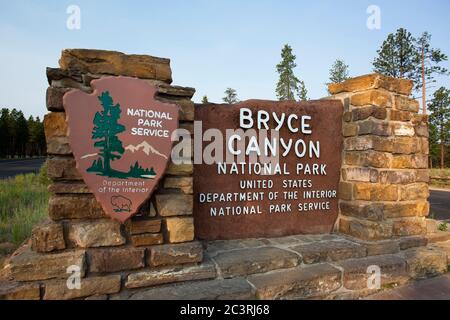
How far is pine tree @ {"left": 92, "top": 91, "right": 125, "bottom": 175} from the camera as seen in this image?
2068 millimetres

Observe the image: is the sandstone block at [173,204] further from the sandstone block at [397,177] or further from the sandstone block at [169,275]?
the sandstone block at [397,177]

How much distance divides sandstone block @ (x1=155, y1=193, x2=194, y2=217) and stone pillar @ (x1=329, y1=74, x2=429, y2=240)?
1839mm

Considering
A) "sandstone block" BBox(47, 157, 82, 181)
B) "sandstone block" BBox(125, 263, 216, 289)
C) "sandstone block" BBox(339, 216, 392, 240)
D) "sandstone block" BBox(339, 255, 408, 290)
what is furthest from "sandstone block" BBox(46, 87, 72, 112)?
"sandstone block" BBox(339, 216, 392, 240)

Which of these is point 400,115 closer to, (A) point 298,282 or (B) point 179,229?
(A) point 298,282

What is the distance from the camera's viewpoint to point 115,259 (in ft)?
6.86

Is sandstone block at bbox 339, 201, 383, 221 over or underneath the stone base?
over

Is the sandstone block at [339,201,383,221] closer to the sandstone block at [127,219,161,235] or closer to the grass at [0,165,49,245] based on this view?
the sandstone block at [127,219,161,235]

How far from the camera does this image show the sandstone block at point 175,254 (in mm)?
2182

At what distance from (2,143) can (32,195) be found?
43.0 metres

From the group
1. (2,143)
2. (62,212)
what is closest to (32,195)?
(62,212)

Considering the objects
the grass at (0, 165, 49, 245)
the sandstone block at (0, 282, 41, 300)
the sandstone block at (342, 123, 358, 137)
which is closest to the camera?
the sandstone block at (0, 282, 41, 300)

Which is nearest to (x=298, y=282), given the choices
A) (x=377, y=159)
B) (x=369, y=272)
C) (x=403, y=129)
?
(x=369, y=272)

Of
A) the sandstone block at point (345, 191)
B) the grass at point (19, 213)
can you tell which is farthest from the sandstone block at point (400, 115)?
the grass at point (19, 213)

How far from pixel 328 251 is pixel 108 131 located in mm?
2141
